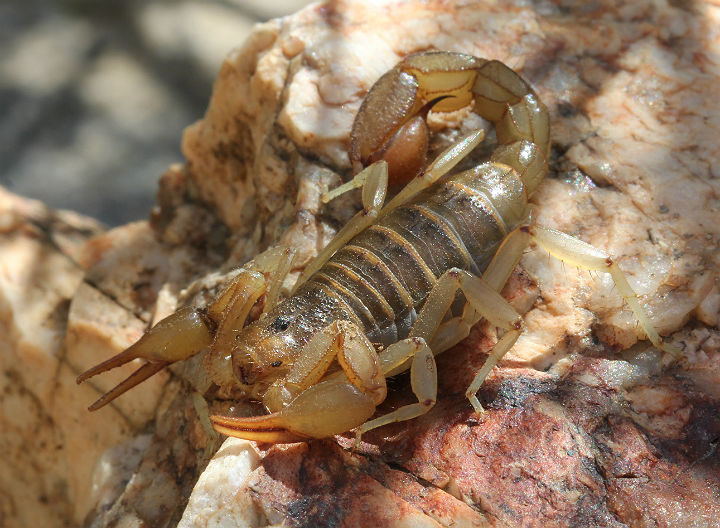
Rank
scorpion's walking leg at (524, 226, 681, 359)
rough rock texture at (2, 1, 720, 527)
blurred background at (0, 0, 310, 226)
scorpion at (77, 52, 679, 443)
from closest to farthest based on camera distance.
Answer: rough rock texture at (2, 1, 720, 527)
scorpion at (77, 52, 679, 443)
scorpion's walking leg at (524, 226, 681, 359)
blurred background at (0, 0, 310, 226)

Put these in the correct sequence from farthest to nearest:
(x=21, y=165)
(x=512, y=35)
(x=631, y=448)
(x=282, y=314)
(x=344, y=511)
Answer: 1. (x=21, y=165)
2. (x=512, y=35)
3. (x=282, y=314)
4. (x=631, y=448)
5. (x=344, y=511)

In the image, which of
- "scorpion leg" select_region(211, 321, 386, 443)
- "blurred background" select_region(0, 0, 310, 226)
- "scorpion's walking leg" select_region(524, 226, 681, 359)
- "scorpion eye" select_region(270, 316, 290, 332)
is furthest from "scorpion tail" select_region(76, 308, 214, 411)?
"blurred background" select_region(0, 0, 310, 226)

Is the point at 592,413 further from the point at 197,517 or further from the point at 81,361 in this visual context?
the point at 81,361

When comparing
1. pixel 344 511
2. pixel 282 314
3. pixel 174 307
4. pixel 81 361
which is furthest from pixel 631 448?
pixel 81 361

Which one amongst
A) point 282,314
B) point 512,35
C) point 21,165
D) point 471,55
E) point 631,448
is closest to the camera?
point 631,448

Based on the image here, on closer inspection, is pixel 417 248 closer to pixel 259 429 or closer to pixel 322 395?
pixel 322 395

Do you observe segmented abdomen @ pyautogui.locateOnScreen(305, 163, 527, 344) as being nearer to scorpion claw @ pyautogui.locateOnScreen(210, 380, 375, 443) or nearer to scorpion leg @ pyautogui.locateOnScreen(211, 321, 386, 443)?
scorpion leg @ pyautogui.locateOnScreen(211, 321, 386, 443)

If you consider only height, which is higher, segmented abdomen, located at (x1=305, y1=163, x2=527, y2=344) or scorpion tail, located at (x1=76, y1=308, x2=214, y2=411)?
segmented abdomen, located at (x1=305, y1=163, x2=527, y2=344)

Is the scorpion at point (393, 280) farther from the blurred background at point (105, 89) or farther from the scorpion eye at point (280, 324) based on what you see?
the blurred background at point (105, 89)
